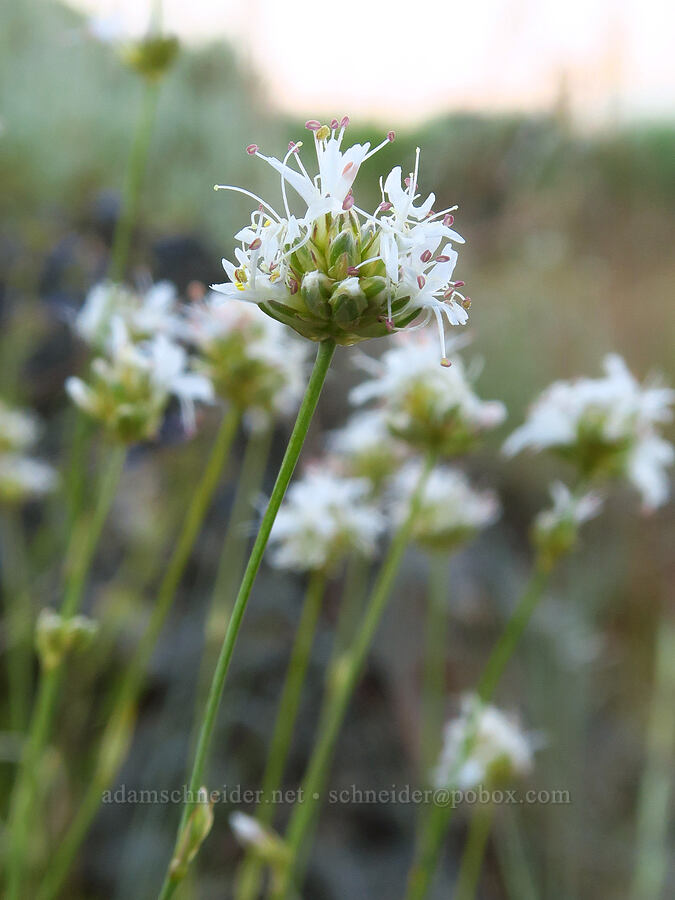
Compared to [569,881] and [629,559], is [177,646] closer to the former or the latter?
[569,881]

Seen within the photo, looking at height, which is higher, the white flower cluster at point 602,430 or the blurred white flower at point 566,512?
the white flower cluster at point 602,430

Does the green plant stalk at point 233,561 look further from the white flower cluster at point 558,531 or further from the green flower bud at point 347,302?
the green flower bud at point 347,302

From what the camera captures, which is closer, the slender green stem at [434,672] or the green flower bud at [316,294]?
the green flower bud at [316,294]

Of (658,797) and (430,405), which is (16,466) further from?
(658,797)

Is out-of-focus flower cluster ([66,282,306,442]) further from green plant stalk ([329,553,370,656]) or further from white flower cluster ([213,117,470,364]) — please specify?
green plant stalk ([329,553,370,656])

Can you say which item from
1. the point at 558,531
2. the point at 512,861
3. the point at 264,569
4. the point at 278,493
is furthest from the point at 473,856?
the point at 278,493

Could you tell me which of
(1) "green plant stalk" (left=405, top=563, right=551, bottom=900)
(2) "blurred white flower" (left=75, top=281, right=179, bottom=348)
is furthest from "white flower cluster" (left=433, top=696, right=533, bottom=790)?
(2) "blurred white flower" (left=75, top=281, right=179, bottom=348)

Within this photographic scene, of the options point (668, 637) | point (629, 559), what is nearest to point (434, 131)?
point (629, 559)

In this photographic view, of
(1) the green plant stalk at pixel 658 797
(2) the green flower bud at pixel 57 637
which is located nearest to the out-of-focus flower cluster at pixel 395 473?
(2) the green flower bud at pixel 57 637
